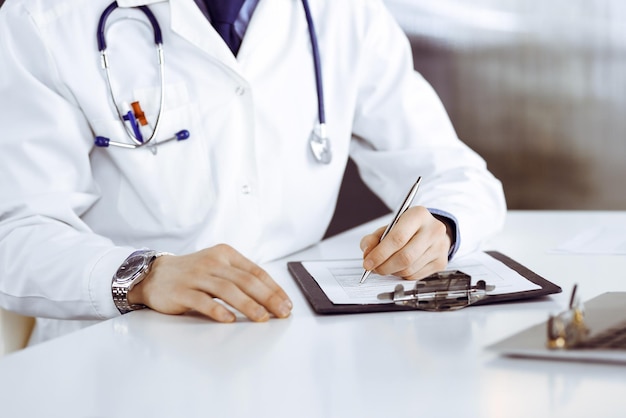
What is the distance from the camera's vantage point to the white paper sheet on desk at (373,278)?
1.01 m

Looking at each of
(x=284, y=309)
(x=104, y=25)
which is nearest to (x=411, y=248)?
(x=284, y=309)

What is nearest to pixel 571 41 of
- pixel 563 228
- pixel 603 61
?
pixel 603 61

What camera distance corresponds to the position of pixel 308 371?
0.76 m

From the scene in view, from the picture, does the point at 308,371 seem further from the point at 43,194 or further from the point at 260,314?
the point at 43,194

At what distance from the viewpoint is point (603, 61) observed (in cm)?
255

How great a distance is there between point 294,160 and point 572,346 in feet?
2.75

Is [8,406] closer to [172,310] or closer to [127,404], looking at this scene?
[127,404]

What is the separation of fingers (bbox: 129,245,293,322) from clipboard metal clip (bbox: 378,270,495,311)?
0.14 m

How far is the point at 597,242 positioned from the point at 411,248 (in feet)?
1.47

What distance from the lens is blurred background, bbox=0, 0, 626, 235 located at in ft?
8.38

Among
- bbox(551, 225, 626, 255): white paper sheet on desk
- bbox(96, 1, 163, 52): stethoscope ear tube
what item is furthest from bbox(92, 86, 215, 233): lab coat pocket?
bbox(551, 225, 626, 255): white paper sheet on desk

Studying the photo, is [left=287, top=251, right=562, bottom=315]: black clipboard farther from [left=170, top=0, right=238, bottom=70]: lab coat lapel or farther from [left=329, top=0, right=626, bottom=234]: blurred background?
[left=329, top=0, right=626, bottom=234]: blurred background

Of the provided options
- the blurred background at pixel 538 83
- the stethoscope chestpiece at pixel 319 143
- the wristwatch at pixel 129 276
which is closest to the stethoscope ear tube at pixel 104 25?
the stethoscope chestpiece at pixel 319 143

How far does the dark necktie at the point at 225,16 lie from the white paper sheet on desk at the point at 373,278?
0.45 metres
